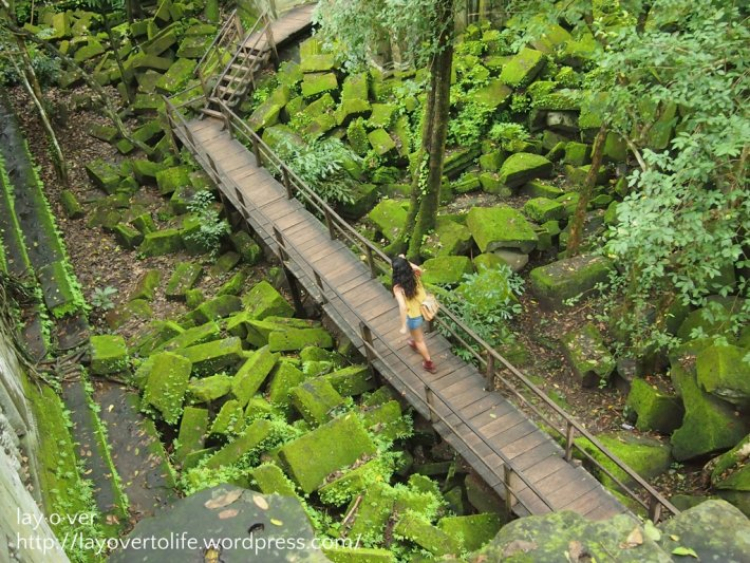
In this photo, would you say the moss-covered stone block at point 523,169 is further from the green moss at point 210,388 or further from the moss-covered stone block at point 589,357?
the green moss at point 210,388

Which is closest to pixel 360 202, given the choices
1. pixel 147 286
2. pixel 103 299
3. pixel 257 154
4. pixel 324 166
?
pixel 324 166

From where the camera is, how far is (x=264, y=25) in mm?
17391

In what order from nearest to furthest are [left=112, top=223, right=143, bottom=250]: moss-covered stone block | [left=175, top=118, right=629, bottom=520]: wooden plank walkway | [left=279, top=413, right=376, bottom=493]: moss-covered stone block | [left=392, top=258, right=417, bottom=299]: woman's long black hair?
[left=175, top=118, right=629, bottom=520]: wooden plank walkway
[left=279, top=413, right=376, bottom=493]: moss-covered stone block
[left=392, top=258, right=417, bottom=299]: woman's long black hair
[left=112, top=223, right=143, bottom=250]: moss-covered stone block

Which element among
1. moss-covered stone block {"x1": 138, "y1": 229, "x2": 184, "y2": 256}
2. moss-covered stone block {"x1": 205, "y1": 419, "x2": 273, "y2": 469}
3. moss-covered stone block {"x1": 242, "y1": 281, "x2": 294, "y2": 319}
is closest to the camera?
moss-covered stone block {"x1": 205, "y1": 419, "x2": 273, "y2": 469}

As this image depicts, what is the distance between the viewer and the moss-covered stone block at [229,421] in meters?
8.70

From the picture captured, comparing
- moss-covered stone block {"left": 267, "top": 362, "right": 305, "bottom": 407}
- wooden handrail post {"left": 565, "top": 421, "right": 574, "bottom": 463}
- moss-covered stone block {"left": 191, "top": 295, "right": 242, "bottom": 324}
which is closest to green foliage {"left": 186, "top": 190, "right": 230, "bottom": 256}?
moss-covered stone block {"left": 191, "top": 295, "right": 242, "bottom": 324}

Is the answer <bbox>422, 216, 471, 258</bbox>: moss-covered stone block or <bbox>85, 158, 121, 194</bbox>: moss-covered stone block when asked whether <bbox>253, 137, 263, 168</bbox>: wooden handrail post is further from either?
<bbox>422, 216, 471, 258</bbox>: moss-covered stone block

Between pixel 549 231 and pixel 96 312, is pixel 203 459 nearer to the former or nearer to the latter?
pixel 96 312

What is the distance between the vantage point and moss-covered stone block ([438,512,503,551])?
7250 mm

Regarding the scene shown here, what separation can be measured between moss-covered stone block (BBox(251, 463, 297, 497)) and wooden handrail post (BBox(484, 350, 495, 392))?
2.87 m

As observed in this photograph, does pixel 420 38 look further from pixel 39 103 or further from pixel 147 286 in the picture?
pixel 39 103

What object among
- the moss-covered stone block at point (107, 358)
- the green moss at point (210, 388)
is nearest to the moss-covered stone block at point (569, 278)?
the green moss at point (210, 388)

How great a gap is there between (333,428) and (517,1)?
242 inches

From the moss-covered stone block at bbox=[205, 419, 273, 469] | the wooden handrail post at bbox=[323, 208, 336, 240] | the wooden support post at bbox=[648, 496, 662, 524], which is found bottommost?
the wooden support post at bbox=[648, 496, 662, 524]
